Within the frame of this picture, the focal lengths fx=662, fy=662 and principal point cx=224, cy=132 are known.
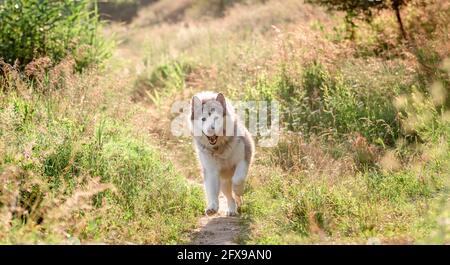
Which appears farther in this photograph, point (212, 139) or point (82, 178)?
point (212, 139)

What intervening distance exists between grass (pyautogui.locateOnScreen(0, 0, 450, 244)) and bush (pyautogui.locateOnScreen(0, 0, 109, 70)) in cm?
81

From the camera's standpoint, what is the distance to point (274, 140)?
10266 mm

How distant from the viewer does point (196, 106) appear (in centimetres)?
816

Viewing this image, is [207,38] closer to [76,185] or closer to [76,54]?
→ [76,54]

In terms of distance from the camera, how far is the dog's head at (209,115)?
7.95m

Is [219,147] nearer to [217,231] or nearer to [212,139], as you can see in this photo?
[212,139]

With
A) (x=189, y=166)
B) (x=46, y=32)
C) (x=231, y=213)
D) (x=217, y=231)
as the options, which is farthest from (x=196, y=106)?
(x=46, y=32)

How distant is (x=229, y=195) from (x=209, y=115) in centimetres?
111

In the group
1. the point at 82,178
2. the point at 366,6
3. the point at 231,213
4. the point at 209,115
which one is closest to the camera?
the point at 82,178

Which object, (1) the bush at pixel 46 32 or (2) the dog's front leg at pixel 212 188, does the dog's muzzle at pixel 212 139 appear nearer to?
(2) the dog's front leg at pixel 212 188

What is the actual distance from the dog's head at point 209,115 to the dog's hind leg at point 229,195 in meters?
0.63

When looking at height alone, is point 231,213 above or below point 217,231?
above

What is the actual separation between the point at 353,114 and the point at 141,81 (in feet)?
22.8

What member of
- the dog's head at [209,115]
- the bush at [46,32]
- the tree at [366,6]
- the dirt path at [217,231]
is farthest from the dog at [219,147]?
the tree at [366,6]
